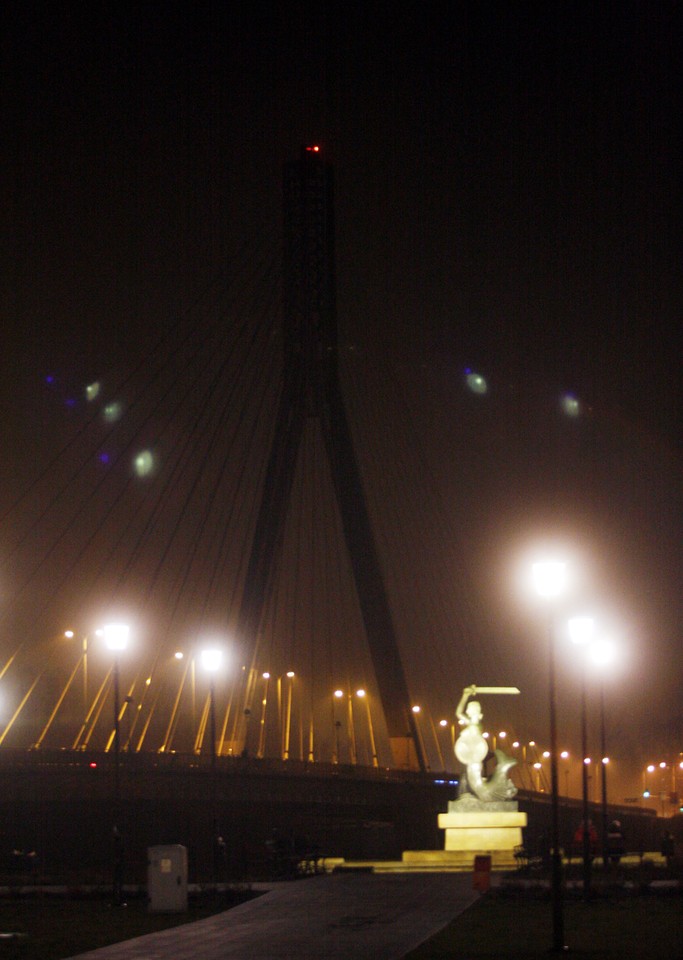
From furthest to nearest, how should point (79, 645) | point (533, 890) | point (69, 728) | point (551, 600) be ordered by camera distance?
point (69, 728) → point (79, 645) → point (533, 890) → point (551, 600)

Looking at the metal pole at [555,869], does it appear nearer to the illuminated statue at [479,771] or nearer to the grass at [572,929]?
the grass at [572,929]

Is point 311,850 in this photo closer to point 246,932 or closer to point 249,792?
point 249,792

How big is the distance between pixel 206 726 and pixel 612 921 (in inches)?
1463

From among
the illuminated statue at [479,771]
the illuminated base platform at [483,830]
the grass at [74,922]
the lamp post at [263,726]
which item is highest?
the lamp post at [263,726]

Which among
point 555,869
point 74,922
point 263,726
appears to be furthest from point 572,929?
point 263,726

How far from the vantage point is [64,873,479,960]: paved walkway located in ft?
62.6

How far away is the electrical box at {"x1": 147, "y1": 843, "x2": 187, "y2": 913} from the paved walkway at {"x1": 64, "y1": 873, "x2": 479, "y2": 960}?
0.94 metres

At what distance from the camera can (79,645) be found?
2542 inches

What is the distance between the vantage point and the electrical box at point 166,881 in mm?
25531

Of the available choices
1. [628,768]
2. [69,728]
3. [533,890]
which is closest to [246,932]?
[533,890]

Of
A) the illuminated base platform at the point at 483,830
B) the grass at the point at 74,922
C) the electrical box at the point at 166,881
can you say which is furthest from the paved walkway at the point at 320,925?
the illuminated base platform at the point at 483,830

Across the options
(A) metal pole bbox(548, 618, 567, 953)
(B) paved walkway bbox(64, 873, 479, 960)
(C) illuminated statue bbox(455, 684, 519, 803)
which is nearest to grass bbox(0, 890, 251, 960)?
(B) paved walkway bbox(64, 873, 479, 960)

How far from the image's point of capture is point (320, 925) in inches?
899

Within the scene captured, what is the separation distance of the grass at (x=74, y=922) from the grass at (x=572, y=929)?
4518mm
